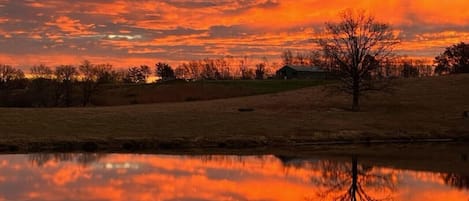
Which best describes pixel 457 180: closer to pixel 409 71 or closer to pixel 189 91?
pixel 189 91

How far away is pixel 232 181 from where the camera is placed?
2686 cm

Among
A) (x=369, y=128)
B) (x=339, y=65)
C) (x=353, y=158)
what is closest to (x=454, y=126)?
(x=369, y=128)

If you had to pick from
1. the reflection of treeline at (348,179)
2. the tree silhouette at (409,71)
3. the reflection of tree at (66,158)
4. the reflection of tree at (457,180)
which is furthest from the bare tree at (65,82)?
the tree silhouette at (409,71)

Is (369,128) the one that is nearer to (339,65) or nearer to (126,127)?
(339,65)

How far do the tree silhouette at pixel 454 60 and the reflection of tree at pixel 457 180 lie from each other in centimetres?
11835

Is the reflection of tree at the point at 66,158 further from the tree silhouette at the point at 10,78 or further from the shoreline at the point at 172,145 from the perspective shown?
the tree silhouette at the point at 10,78

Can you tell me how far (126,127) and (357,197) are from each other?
29.3 metres

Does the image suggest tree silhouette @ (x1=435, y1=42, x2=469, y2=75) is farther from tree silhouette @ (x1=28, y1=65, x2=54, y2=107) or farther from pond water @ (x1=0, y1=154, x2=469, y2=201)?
pond water @ (x1=0, y1=154, x2=469, y2=201)

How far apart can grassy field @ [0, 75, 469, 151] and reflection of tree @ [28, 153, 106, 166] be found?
358 cm

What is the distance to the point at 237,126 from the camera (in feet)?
168

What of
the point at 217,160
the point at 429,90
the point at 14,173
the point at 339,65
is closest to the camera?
the point at 14,173

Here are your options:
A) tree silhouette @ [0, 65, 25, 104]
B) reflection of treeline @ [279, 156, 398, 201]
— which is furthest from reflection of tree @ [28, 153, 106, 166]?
tree silhouette @ [0, 65, 25, 104]

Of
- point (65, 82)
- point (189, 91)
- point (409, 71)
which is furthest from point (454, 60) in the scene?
point (65, 82)

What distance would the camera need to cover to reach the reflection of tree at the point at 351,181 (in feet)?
78.5
